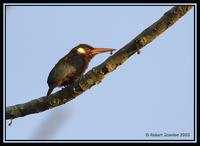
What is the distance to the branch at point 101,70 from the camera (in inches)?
143

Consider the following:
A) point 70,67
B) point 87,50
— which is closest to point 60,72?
point 70,67

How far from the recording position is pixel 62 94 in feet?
13.1

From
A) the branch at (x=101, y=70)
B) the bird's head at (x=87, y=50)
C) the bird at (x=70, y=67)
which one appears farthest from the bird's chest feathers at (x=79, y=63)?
the branch at (x=101, y=70)

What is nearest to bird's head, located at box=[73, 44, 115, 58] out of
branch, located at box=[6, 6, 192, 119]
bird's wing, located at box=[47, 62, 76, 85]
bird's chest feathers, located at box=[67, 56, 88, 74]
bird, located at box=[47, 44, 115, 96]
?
bird, located at box=[47, 44, 115, 96]

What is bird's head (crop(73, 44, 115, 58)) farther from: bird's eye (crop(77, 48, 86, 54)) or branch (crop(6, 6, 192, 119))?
branch (crop(6, 6, 192, 119))

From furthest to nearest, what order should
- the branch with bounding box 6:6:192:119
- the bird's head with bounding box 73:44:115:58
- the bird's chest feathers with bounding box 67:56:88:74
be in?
the bird's head with bounding box 73:44:115:58 < the bird's chest feathers with bounding box 67:56:88:74 < the branch with bounding box 6:6:192:119

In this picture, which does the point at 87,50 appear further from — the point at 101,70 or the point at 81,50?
the point at 101,70

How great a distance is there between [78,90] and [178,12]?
1.19 m

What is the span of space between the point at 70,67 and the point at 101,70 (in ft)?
4.06

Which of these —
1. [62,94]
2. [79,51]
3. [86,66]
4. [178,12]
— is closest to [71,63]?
[86,66]

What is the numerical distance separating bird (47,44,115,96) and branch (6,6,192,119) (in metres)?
0.57

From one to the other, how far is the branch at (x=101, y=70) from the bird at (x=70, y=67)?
0.57 m

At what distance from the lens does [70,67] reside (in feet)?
16.3

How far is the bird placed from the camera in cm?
486
